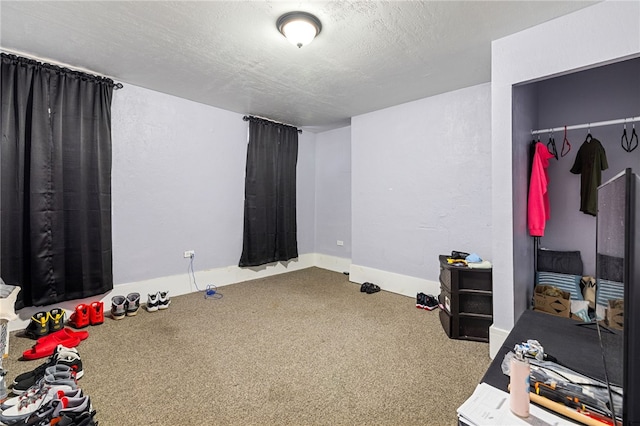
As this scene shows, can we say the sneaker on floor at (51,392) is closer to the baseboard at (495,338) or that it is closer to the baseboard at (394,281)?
the baseboard at (495,338)

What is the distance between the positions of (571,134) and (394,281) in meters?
2.50

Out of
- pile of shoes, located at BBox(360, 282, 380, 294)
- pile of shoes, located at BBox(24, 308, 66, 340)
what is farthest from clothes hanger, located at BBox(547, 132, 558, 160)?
pile of shoes, located at BBox(24, 308, 66, 340)

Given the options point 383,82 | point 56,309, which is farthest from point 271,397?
point 383,82

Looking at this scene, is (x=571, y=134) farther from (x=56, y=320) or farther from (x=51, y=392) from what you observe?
(x=56, y=320)

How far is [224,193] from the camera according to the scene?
4.14 meters

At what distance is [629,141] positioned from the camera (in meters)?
2.62

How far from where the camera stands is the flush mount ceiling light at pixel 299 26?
1.96 metres

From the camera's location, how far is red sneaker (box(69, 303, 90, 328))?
2672mm

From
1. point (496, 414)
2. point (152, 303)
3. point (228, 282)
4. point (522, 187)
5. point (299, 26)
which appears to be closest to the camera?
point (496, 414)

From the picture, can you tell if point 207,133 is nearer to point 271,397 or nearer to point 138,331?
point 138,331

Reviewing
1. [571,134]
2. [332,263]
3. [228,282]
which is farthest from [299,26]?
[332,263]

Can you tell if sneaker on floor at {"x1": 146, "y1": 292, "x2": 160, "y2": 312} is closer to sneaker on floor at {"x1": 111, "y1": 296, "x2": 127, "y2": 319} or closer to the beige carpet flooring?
the beige carpet flooring

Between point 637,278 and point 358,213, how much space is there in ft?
12.2

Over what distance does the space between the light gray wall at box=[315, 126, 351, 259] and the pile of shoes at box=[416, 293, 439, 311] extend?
1.69 meters
